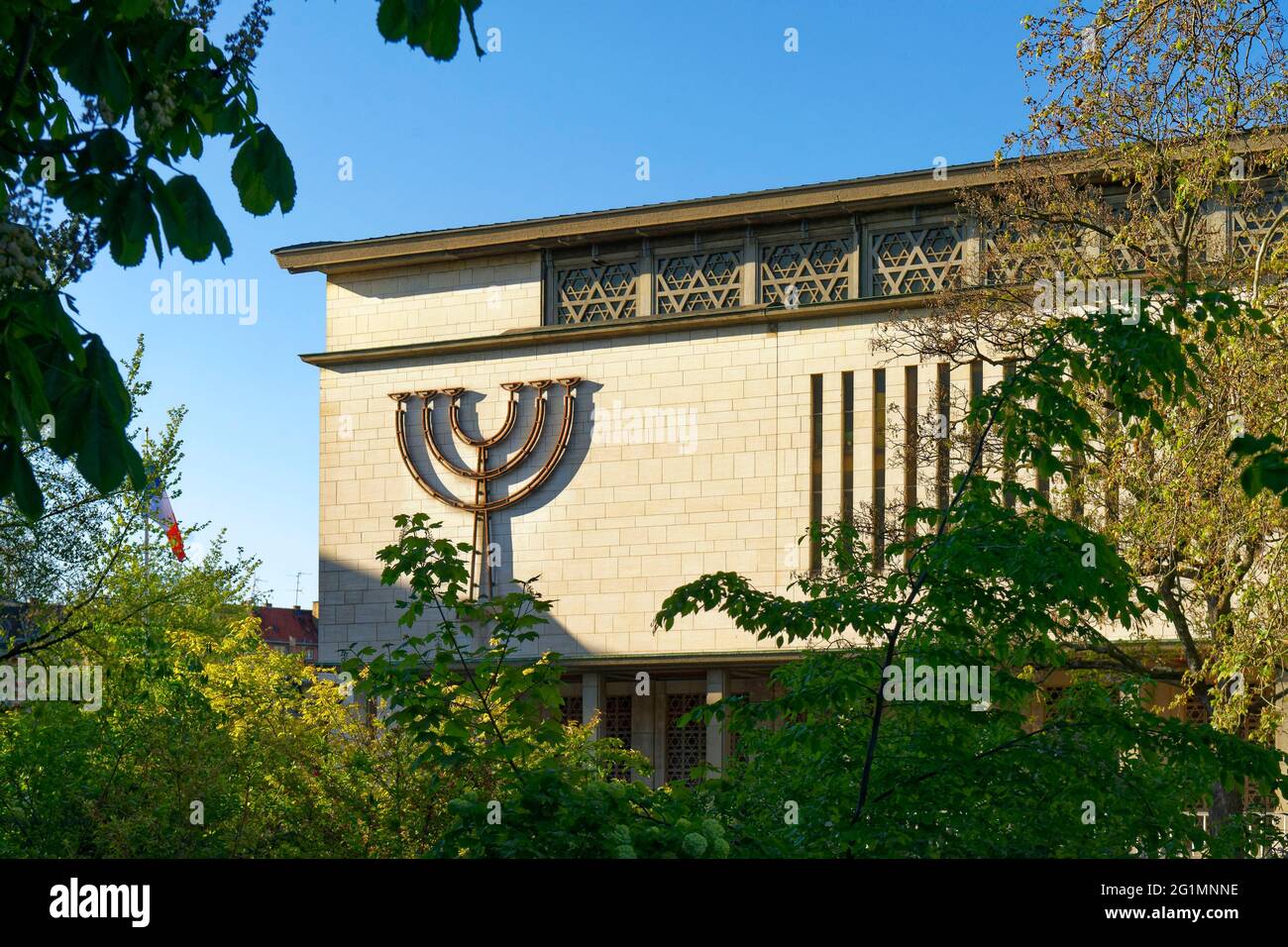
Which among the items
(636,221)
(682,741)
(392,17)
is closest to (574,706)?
(682,741)

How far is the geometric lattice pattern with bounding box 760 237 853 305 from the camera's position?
120 feet

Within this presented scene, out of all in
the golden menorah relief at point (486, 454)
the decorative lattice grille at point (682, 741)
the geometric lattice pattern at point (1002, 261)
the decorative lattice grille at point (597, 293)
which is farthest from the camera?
the decorative lattice grille at point (597, 293)

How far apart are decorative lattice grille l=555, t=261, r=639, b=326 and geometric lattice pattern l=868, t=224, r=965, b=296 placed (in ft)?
20.7

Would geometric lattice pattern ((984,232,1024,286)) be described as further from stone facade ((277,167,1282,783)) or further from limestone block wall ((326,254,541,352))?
limestone block wall ((326,254,541,352))

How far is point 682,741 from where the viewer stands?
38.2m

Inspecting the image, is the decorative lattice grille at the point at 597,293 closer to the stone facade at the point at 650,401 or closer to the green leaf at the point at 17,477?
the stone facade at the point at 650,401

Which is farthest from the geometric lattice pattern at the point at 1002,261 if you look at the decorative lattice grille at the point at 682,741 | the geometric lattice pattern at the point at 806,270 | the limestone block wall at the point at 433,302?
the limestone block wall at the point at 433,302

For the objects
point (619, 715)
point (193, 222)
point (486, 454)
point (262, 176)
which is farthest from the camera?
point (619, 715)

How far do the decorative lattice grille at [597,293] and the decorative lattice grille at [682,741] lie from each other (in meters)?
9.81

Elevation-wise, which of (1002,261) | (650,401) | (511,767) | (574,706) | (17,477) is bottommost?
(574,706)

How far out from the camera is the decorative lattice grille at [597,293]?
38.8 metres

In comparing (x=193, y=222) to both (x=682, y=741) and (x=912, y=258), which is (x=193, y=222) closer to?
(x=912, y=258)

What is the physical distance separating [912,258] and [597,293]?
829cm
